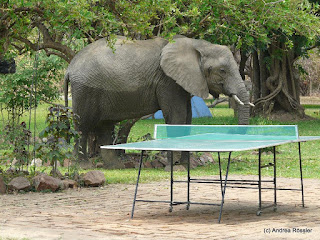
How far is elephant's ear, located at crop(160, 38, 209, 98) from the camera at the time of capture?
44.5 feet

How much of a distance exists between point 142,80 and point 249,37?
110 inches

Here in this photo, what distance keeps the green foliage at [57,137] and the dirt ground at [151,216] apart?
68 cm

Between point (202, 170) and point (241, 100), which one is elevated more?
point (241, 100)

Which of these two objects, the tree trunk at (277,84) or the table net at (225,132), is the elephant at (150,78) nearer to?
the table net at (225,132)

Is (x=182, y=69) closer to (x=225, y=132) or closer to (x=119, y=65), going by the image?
(x=119, y=65)

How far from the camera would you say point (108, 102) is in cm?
1398

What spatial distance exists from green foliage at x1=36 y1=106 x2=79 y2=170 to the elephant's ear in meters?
2.76

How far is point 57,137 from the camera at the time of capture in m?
11.2

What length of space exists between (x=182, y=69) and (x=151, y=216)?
5.44 meters

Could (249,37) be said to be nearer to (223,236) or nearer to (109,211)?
(109,211)

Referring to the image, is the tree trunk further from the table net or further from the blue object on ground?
the table net

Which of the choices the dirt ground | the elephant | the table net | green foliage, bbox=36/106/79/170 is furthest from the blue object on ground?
the table net

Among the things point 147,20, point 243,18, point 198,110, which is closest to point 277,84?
point 198,110

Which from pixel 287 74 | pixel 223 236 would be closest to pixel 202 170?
pixel 223 236
